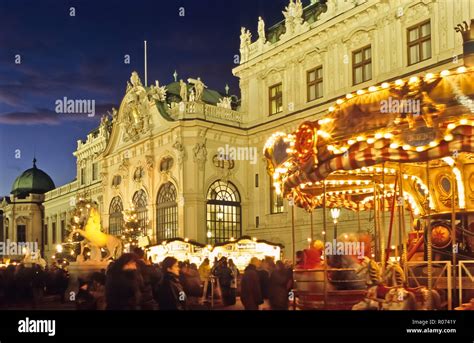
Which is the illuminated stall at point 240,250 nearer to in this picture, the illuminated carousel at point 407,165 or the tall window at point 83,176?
the illuminated carousel at point 407,165

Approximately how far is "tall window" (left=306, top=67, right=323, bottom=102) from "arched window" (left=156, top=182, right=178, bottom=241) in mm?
8317

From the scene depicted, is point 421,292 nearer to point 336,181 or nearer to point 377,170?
point 377,170

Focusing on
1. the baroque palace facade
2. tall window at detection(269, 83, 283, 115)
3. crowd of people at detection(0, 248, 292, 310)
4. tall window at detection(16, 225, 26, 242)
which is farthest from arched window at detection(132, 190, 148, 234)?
tall window at detection(16, 225, 26, 242)

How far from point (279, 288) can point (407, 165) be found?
4.17 m

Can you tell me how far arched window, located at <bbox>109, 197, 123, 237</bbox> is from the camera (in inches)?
1515

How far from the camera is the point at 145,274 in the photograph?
10742 mm

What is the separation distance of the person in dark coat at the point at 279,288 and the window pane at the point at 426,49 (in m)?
14.5

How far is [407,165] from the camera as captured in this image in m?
14.6

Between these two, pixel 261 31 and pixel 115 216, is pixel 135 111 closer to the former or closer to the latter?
pixel 115 216

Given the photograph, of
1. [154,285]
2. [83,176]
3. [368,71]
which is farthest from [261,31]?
[154,285]

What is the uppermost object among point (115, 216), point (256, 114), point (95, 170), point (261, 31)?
point (261, 31)

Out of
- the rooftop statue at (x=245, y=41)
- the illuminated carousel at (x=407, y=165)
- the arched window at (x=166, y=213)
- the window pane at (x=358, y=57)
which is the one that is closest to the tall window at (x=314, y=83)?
the window pane at (x=358, y=57)

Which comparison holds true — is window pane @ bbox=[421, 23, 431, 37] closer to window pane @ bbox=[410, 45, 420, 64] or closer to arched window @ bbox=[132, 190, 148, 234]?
window pane @ bbox=[410, 45, 420, 64]

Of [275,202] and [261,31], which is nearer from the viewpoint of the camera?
[275,202]
